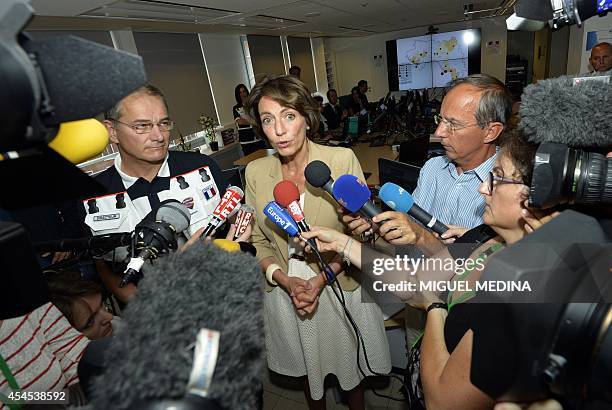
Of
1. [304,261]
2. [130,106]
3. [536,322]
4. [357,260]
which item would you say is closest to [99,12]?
[130,106]

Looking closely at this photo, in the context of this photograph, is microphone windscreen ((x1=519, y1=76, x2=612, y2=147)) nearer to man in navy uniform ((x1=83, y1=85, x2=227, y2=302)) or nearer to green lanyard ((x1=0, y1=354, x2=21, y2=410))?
man in navy uniform ((x1=83, y1=85, x2=227, y2=302))

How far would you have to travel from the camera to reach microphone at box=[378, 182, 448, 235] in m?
1.12

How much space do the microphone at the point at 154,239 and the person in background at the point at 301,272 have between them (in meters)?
0.63

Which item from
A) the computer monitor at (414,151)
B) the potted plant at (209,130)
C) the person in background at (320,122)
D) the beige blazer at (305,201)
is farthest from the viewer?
the potted plant at (209,130)

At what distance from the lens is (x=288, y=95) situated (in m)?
1.38

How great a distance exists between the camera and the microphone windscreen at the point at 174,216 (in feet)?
3.05

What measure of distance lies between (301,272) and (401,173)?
106 centimetres

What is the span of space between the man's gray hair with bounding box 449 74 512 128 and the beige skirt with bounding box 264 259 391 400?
3.16 feet

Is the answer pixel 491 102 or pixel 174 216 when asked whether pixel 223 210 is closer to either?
pixel 174 216

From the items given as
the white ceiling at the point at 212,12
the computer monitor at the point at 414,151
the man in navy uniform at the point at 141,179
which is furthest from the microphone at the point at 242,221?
the white ceiling at the point at 212,12

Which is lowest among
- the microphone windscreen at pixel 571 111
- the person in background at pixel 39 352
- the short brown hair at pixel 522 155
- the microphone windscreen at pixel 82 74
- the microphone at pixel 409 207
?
the person in background at pixel 39 352

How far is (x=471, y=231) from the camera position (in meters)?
1.18

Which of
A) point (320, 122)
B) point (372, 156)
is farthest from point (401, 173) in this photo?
point (372, 156)

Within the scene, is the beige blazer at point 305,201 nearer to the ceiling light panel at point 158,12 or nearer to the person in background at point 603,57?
Result: the ceiling light panel at point 158,12
